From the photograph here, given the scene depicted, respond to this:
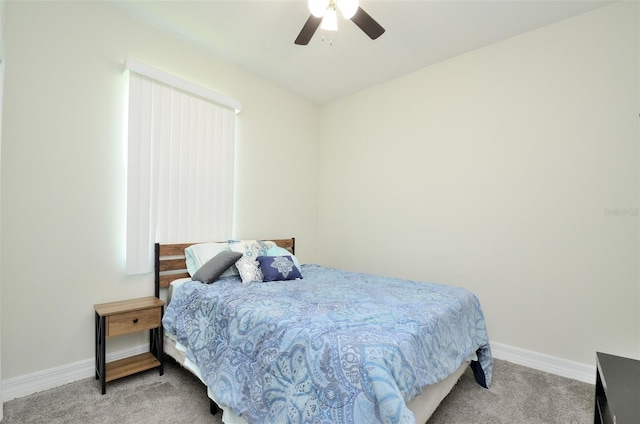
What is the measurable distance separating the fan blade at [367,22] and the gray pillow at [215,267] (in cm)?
207

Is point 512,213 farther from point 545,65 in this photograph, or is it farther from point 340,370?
point 340,370

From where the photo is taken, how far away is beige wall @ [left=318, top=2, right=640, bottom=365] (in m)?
2.32

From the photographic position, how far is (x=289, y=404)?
1.33 metres

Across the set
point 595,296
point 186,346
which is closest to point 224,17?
point 186,346

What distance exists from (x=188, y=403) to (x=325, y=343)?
4.23 feet

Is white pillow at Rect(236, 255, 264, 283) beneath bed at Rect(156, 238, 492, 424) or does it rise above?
above

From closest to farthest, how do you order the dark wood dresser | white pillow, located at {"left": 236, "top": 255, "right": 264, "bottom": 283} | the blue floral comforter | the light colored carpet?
the dark wood dresser
the blue floral comforter
the light colored carpet
white pillow, located at {"left": 236, "top": 255, "right": 264, "bottom": 283}

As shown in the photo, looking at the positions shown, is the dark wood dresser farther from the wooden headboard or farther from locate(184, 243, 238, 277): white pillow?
the wooden headboard

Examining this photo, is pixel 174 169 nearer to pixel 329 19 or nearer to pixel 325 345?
pixel 329 19

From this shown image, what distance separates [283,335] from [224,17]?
2.57 meters

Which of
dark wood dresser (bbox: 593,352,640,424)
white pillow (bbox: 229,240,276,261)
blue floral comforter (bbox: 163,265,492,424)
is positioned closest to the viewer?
dark wood dresser (bbox: 593,352,640,424)

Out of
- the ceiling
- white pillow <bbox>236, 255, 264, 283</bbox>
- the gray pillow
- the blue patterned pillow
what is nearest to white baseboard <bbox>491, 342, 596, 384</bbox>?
the blue patterned pillow

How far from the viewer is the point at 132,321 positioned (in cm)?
224

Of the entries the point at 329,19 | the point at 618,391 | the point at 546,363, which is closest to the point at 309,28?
the point at 329,19
